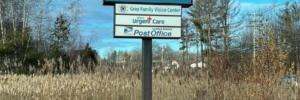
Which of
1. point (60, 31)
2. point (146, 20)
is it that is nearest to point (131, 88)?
point (146, 20)

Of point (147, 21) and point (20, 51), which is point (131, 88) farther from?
point (20, 51)

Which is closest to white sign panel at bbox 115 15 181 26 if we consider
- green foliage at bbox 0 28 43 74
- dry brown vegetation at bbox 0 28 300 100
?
dry brown vegetation at bbox 0 28 300 100

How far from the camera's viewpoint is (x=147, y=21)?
13.6 feet

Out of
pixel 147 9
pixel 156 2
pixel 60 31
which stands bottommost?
pixel 147 9

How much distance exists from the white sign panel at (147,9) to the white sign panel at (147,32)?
0.22 m

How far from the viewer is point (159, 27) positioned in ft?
13.8

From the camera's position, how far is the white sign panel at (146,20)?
13.4ft

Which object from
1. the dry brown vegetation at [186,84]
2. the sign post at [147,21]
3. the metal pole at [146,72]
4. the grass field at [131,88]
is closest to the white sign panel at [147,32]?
the sign post at [147,21]

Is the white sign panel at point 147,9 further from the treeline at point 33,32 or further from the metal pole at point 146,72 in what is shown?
the treeline at point 33,32

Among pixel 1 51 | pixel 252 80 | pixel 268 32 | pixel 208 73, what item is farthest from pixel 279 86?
pixel 1 51

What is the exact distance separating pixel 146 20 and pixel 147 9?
0.53 feet

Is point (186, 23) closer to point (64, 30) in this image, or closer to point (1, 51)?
point (64, 30)

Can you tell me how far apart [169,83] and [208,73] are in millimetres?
979

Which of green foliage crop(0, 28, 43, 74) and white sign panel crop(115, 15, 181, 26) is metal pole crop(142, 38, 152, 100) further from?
green foliage crop(0, 28, 43, 74)
